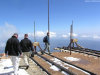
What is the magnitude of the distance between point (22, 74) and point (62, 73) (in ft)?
8.02

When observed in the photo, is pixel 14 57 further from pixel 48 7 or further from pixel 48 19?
pixel 48 7

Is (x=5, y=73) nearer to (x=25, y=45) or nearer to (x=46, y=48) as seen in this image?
(x=25, y=45)

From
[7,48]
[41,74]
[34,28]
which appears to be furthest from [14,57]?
[34,28]

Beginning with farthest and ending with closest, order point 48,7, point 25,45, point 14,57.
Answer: point 48,7 < point 25,45 < point 14,57

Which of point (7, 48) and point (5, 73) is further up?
point (7, 48)

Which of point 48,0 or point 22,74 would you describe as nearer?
point 22,74

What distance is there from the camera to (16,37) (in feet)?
23.4

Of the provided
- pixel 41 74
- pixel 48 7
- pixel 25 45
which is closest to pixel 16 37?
pixel 25 45

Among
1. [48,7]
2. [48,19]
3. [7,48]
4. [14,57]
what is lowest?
[14,57]

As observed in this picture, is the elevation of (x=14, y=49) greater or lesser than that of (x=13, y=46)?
lesser

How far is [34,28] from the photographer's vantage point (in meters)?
17.8

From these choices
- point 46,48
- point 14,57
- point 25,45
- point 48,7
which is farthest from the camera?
point 48,7

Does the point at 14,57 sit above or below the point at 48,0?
below

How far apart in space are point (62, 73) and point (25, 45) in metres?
3.31
